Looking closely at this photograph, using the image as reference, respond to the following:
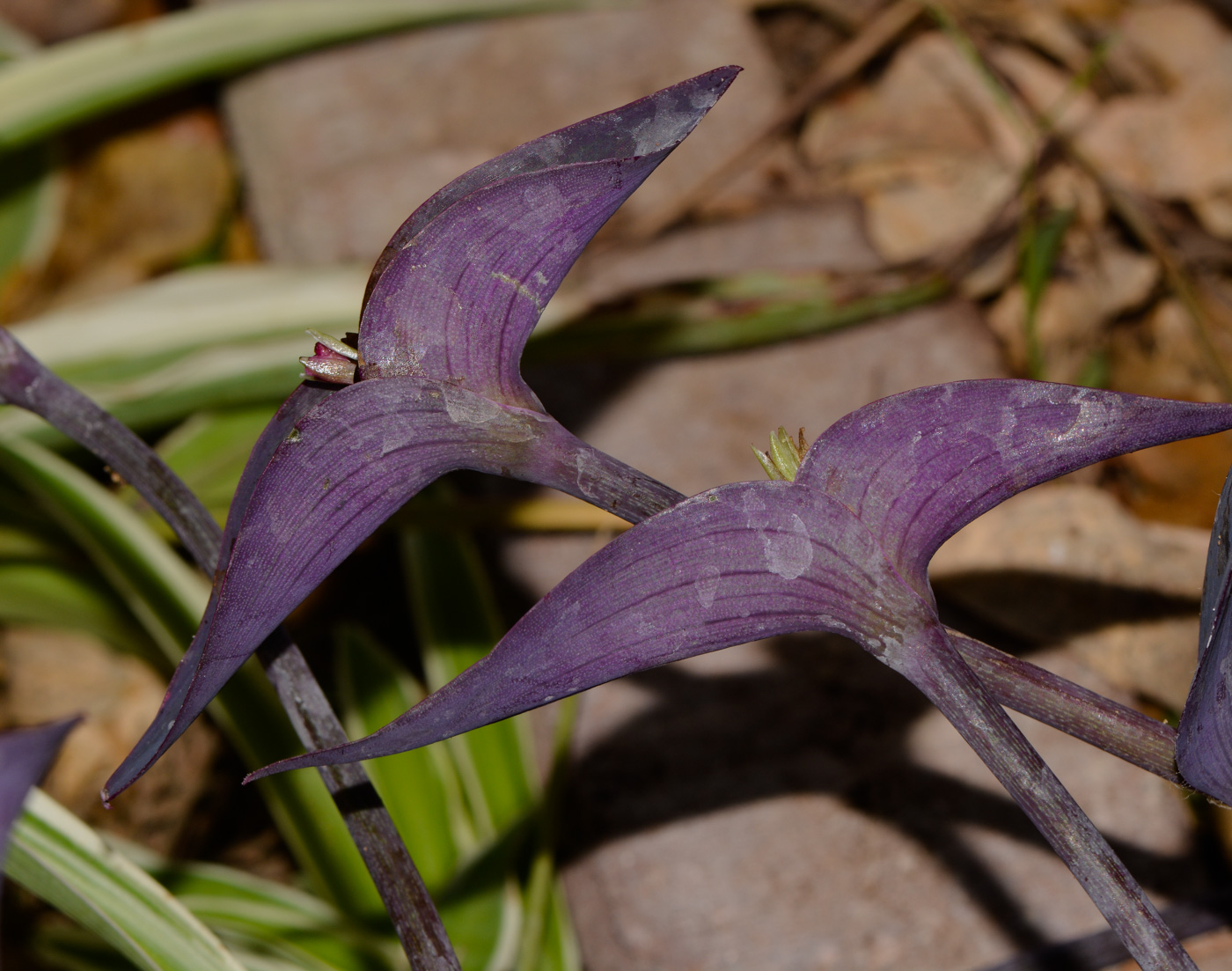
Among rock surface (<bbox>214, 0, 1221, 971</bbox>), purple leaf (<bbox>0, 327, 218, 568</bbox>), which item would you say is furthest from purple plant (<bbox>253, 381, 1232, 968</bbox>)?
rock surface (<bbox>214, 0, 1221, 971</bbox>)

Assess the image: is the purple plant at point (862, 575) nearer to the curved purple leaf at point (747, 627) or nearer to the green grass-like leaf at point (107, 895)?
the curved purple leaf at point (747, 627)

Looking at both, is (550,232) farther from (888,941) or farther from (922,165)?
(922,165)

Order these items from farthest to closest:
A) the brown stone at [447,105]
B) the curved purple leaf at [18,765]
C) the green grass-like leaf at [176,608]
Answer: the brown stone at [447,105] → the green grass-like leaf at [176,608] → the curved purple leaf at [18,765]

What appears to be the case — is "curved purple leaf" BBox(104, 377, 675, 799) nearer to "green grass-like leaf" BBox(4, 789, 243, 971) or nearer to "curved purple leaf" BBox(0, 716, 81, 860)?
"curved purple leaf" BBox(0, 716, 81, 860)

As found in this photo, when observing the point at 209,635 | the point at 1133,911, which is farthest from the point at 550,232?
the point at 1133,911

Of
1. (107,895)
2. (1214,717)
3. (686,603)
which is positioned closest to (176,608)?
(107,895)

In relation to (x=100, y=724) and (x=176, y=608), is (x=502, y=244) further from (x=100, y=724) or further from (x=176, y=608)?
(x=100, y=724)

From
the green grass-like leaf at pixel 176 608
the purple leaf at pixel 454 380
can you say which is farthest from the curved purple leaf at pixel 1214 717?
the green grass-like leaf at pixel 176 608

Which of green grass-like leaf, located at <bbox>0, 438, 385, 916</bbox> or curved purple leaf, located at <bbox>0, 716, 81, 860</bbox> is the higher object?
green grass-like leaf, located at <bbox>0, 438, 385, 916</bbox>
